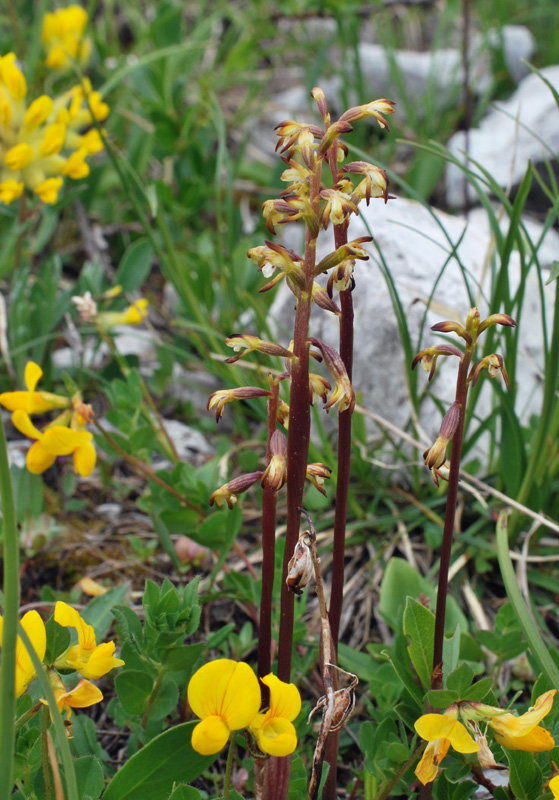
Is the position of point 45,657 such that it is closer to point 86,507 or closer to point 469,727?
point 469,727

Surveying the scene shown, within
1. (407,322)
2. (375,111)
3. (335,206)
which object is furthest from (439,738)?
(407,322)

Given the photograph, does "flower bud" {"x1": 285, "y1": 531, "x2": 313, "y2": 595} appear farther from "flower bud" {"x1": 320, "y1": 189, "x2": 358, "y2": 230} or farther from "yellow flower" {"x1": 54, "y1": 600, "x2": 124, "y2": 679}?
"flower bud" {"x1": 320, "y1": 189, "x2": 358, "y2": 230}

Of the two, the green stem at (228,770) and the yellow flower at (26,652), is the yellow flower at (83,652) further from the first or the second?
the green stem at (228,770)

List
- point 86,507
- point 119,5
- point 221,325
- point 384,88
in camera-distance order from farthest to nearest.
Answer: point 119,5, point 384,88, point 221,325, point 86,507

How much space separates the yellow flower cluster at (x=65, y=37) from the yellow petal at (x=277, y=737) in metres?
3.20

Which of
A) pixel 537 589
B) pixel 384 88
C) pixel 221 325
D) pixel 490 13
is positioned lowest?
pixel 537 589

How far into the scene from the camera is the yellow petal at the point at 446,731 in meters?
1.04

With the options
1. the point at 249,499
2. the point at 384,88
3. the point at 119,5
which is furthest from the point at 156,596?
the point at 119,5

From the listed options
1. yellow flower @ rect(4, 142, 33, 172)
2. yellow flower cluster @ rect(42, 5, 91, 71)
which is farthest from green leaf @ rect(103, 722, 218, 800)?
yellow flower cluster @ rect(42, 5, 91, 71)

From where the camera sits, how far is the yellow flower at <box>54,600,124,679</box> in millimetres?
1107

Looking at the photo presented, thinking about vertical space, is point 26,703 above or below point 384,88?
below

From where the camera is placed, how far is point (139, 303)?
251 centimetres

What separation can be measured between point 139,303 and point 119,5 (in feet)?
11.1

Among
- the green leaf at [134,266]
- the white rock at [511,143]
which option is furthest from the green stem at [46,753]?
the white rock at [511,143]
